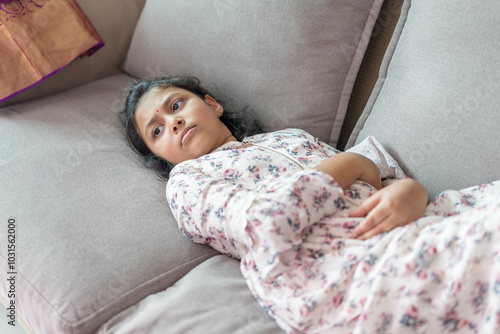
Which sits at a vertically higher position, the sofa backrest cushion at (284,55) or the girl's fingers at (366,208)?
the sofa backrest cushion at (284,55)

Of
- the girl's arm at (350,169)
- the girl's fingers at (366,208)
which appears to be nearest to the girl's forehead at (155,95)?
the girl's arm at (350,169)

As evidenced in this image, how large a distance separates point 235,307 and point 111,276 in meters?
0.30

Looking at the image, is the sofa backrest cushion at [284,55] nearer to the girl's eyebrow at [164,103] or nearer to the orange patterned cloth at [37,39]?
the girl's eyebrow at [164,103]

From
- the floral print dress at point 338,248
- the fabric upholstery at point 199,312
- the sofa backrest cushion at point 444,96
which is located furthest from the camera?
the sofa backrest cushion at point 444,96

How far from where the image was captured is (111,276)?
1062 millimetres

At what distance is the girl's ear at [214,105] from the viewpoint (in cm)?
150

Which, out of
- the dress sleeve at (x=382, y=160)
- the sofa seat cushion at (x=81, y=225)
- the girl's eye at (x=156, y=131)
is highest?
the dress sleeve at (x=382, y=160)

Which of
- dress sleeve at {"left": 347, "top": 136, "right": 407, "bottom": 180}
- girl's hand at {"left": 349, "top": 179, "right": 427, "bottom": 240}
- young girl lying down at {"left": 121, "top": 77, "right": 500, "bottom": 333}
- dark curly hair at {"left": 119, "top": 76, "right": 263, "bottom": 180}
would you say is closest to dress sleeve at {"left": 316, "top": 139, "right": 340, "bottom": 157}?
young girl lying down at {"left": 121, "top": 77, "right": 500, "bottom": 333}

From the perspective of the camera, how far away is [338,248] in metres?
0.99

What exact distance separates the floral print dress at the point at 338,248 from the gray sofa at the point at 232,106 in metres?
0.07

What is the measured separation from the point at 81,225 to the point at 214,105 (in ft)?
1.85

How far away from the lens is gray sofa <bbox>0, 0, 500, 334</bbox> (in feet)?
3.40

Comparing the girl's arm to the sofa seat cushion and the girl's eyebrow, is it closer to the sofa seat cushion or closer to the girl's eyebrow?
the sofa seat cushion

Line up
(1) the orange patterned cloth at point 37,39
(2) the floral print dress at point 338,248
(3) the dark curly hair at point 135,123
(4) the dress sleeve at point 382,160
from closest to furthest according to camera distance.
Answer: (2) the floral print dress at point 338,248 → (4) the dress sleeve at point 382,160 → (3) the dark curly hair at point 135,123 → (1) the orange patterned cloth at point 37,39
